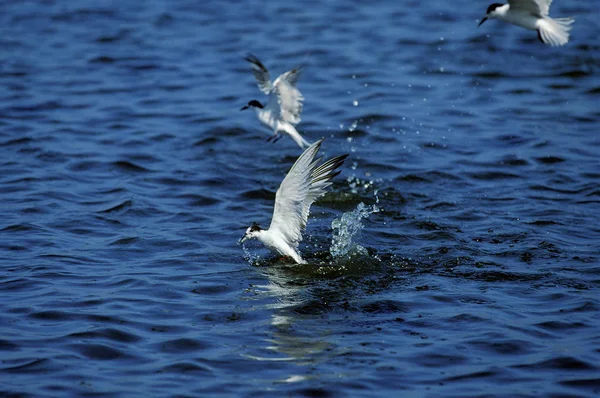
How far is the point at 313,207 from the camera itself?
10.8 meters

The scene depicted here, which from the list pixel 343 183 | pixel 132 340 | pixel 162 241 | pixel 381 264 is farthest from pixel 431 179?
pixel 132 340

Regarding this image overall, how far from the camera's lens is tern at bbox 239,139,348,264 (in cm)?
834

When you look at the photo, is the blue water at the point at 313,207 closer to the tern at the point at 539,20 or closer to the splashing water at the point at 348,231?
the splashing water at the point at 348,231

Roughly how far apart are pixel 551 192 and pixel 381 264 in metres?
3.38

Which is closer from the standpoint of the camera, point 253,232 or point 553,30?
point 253,232

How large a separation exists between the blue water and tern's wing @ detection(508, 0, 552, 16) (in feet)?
7.11

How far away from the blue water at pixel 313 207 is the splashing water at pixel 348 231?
0.15 metres

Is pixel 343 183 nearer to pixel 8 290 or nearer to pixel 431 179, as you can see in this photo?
pixel 431 179

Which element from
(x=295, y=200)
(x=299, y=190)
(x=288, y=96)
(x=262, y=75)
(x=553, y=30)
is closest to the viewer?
(x=299, y=190)

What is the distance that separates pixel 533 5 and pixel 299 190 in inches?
167

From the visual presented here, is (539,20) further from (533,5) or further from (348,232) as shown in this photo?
(348,232)

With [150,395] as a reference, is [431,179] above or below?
above

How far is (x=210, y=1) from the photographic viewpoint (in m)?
21.5

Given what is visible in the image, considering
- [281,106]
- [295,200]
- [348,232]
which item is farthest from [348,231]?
[281,106]
